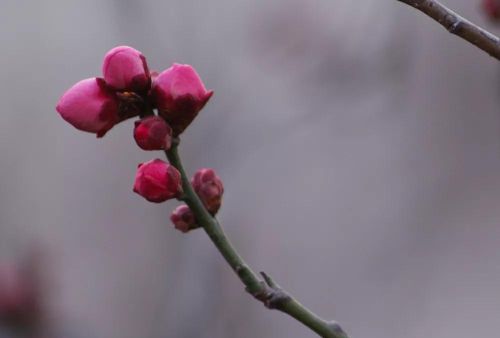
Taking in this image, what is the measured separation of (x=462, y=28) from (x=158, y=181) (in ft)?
1.02

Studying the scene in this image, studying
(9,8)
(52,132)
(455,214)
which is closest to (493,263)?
(455,214)

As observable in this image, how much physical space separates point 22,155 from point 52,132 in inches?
13.7

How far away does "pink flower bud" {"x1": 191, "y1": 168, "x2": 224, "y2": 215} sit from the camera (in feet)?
2.66

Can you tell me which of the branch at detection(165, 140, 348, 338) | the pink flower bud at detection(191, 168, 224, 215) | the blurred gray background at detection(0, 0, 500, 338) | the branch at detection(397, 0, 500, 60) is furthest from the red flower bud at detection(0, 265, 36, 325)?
the branch at detection(397, 0, 500, 60)

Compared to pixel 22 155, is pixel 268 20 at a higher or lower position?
higher

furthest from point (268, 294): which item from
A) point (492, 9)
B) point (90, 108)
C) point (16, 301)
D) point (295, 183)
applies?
point (295, 183)

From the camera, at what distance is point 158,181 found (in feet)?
2.49

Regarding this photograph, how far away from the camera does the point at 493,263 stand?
13.4 feet

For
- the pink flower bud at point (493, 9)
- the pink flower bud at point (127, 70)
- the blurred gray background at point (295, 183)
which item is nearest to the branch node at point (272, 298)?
the pink flower bud at point (127, 70)

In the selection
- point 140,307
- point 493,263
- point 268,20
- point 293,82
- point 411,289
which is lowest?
point 140,307

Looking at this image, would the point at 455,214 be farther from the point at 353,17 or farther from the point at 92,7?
the point at 92,7

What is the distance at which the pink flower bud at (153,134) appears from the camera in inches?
28.6

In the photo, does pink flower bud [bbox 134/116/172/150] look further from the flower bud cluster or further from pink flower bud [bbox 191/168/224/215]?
the flower bud cluster

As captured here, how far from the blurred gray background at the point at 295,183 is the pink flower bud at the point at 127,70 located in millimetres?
2211
